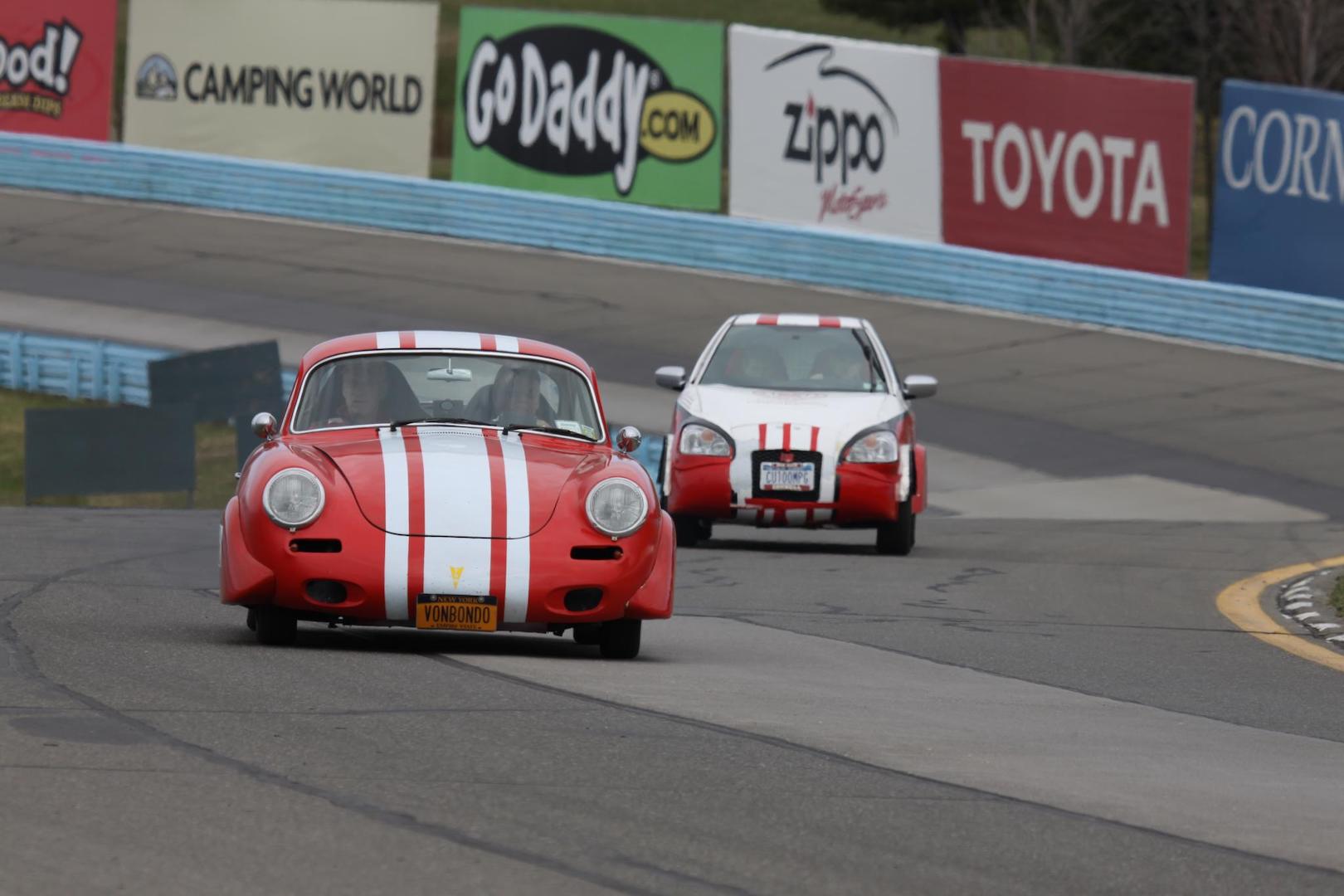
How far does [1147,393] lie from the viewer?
79.0 feet

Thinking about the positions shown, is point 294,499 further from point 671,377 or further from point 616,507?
point 671,377

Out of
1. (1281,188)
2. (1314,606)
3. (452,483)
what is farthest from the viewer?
(1281,188)

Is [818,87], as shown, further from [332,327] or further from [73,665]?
[73,665]

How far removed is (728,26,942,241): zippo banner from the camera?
96.1 feet

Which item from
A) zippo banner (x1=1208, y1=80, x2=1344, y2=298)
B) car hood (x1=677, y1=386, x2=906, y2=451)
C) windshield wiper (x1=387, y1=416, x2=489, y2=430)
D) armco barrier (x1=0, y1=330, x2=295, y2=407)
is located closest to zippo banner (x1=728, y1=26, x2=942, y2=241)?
zippo banner (x1=1208, y1=80, x2=1344, y2=298)

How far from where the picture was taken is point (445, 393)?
9867 mm

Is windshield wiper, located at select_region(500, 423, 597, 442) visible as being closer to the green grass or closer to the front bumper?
the front bumper

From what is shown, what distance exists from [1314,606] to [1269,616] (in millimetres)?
420

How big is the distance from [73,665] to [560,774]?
2.37m

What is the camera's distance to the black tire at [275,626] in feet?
28.8

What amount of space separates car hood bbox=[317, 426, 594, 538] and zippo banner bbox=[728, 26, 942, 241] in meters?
20.6

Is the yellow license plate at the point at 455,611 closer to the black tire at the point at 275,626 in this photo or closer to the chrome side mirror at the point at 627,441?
the black tire at the point at 275,626

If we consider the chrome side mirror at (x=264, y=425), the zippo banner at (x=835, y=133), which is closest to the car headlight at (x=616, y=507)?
the chrome side mirror at (x=264, y=425)

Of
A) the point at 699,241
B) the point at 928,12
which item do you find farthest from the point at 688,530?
the point at 928,12
